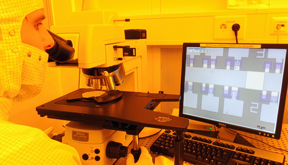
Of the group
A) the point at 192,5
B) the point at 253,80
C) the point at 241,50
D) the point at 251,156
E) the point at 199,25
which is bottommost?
the point at 251,156

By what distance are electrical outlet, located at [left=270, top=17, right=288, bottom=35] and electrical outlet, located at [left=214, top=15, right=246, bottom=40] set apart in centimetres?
13

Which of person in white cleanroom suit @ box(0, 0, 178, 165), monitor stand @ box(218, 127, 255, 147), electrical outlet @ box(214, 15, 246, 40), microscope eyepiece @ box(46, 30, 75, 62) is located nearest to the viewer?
person in white cleanroom suit @ box(0, 0, 178, 165)

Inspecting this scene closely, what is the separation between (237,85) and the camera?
0.88 metres

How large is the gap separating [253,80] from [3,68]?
827 millimetres

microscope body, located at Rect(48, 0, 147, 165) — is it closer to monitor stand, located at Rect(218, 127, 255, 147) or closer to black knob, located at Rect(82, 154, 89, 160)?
black knob, located at Rect(82, 154, 89, 160)

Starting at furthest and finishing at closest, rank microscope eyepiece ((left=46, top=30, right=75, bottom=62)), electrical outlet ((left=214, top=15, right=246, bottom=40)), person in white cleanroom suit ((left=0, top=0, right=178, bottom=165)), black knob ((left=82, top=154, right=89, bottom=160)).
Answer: electrical outlet ((left=214, top=15, right=246, bottom=40)) < black knob ((left=82, top=154, right=89, bottom=160)) < microscope eyepiece ((left=46, top=30, right=75, bottom=62)) < person in white cleanroom suit ((left=0, top=0, right=178, bottom=165))

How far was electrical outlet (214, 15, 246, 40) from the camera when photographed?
3.64 ft

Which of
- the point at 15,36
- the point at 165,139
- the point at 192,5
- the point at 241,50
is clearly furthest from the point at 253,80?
the point at 15,36

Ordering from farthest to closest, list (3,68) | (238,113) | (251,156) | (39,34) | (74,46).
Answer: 1. (238,113)
2. (251,156)
3. (74,46)
4. (39,34)
5. (3,68)

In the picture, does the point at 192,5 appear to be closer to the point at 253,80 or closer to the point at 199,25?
the point at 199,25

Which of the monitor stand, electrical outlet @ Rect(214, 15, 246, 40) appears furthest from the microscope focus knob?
electrical outlet @ Rect(214, 15, 246, 40)

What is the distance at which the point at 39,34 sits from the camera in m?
0.53

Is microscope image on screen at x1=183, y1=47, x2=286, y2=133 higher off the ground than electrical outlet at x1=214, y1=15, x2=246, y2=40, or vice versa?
electrical outlet at x1=214, y1=15, x2=246, y2=40

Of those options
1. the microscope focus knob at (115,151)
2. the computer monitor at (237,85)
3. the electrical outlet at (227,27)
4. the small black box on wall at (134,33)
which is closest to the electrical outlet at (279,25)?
the electrical outlet at (227,27)
